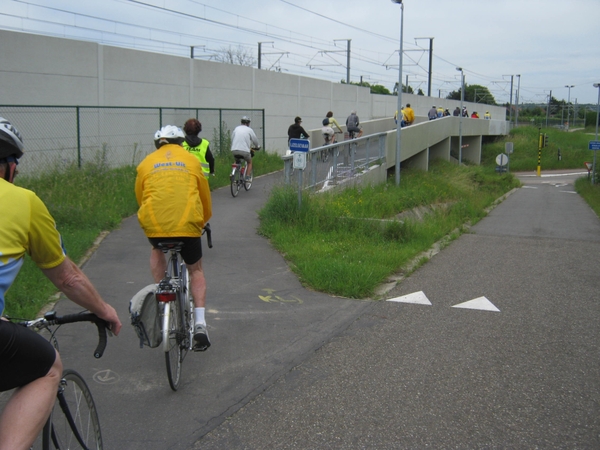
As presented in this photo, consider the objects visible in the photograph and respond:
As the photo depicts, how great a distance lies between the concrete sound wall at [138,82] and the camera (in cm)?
1542

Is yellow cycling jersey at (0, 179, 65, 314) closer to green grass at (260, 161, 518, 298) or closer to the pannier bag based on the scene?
the pannier bag

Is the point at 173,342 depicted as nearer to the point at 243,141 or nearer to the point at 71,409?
the point at 71,409

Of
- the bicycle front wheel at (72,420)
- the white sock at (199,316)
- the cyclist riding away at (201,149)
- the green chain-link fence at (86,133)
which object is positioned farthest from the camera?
the green chain-link fence at (86,133)

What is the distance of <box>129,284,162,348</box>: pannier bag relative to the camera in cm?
441

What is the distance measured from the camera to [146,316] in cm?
450

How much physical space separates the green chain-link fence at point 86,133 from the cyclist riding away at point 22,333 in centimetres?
1114

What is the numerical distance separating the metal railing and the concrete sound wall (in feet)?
21.6

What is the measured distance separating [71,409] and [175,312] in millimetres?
1805

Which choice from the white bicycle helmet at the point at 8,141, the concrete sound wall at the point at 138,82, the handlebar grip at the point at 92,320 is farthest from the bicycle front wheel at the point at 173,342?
the concrete sound wall at the point at 138,82

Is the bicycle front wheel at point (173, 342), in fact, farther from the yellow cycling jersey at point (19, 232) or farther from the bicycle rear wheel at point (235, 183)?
the bicycle rear wheel at point (235, 183)

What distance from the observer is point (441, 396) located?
487cm

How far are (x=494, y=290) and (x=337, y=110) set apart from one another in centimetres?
3136

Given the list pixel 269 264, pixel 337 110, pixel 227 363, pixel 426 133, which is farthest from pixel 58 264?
pixel 337 110

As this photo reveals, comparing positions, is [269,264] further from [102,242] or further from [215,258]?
[102,242]
